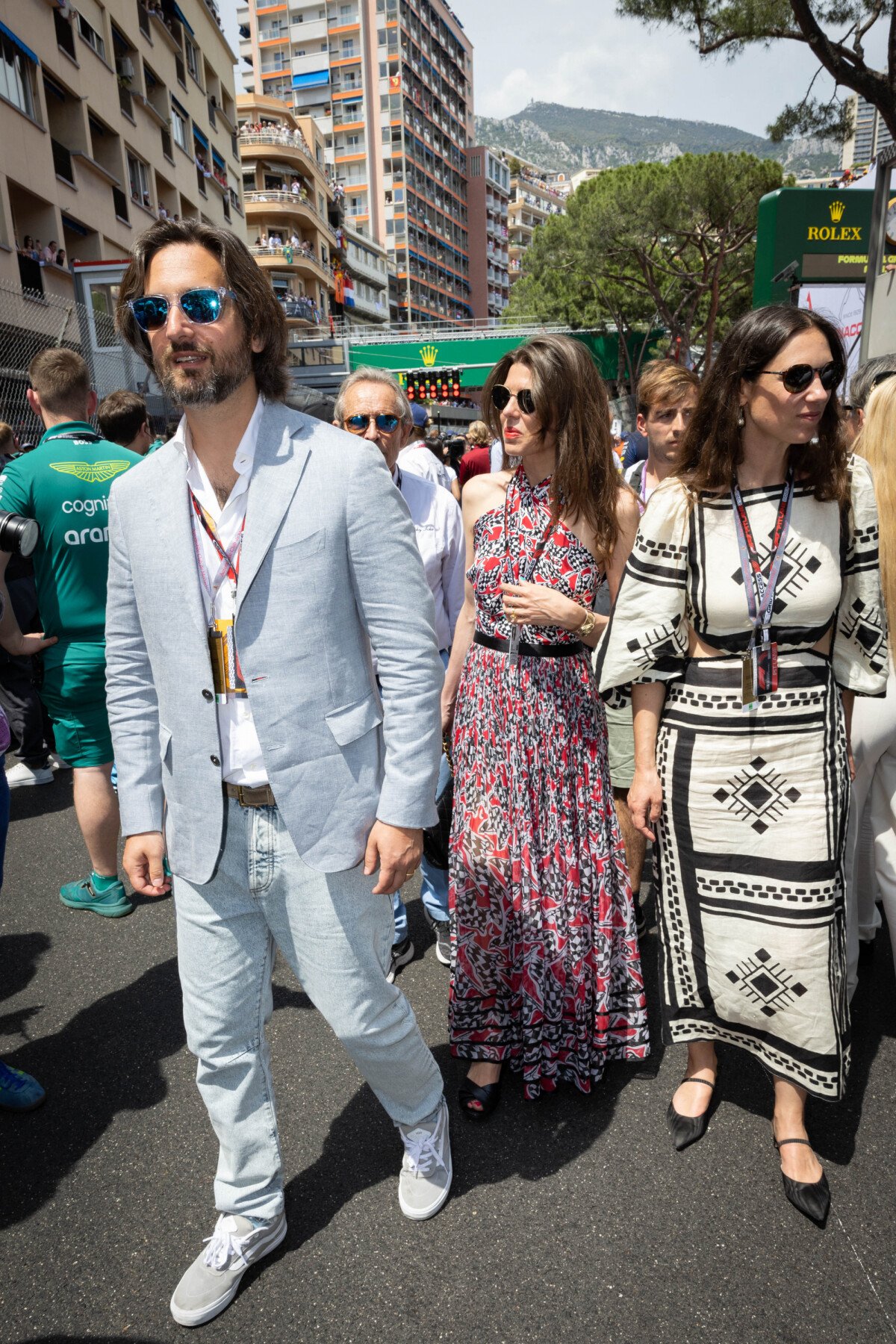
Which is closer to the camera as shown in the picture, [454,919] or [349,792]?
[349,792]

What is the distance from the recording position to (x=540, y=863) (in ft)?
8.24

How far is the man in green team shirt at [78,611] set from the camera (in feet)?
12.4

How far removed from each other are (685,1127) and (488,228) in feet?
333

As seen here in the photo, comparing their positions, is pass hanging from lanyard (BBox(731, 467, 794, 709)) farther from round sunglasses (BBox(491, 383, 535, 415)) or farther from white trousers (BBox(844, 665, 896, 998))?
round sunglasses (BBox(491, 383, 535, 415))

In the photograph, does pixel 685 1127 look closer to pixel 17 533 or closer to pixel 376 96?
pixel 17 533

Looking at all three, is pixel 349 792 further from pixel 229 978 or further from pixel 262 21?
pixel 262 21

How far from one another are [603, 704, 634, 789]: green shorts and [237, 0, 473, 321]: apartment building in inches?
2675

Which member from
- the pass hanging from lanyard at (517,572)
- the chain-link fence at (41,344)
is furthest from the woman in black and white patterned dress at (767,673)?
the chain-link fence at (41,344)

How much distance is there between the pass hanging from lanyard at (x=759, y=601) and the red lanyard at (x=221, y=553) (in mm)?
1279

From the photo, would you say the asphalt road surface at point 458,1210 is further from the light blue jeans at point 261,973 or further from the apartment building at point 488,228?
the apartment building at point 488,228

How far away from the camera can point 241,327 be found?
1813 mm

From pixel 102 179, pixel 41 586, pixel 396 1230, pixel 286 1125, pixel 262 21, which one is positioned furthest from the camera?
pixel 262 21

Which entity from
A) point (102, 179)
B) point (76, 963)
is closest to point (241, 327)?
point (76, 963)

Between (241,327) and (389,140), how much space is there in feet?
268
